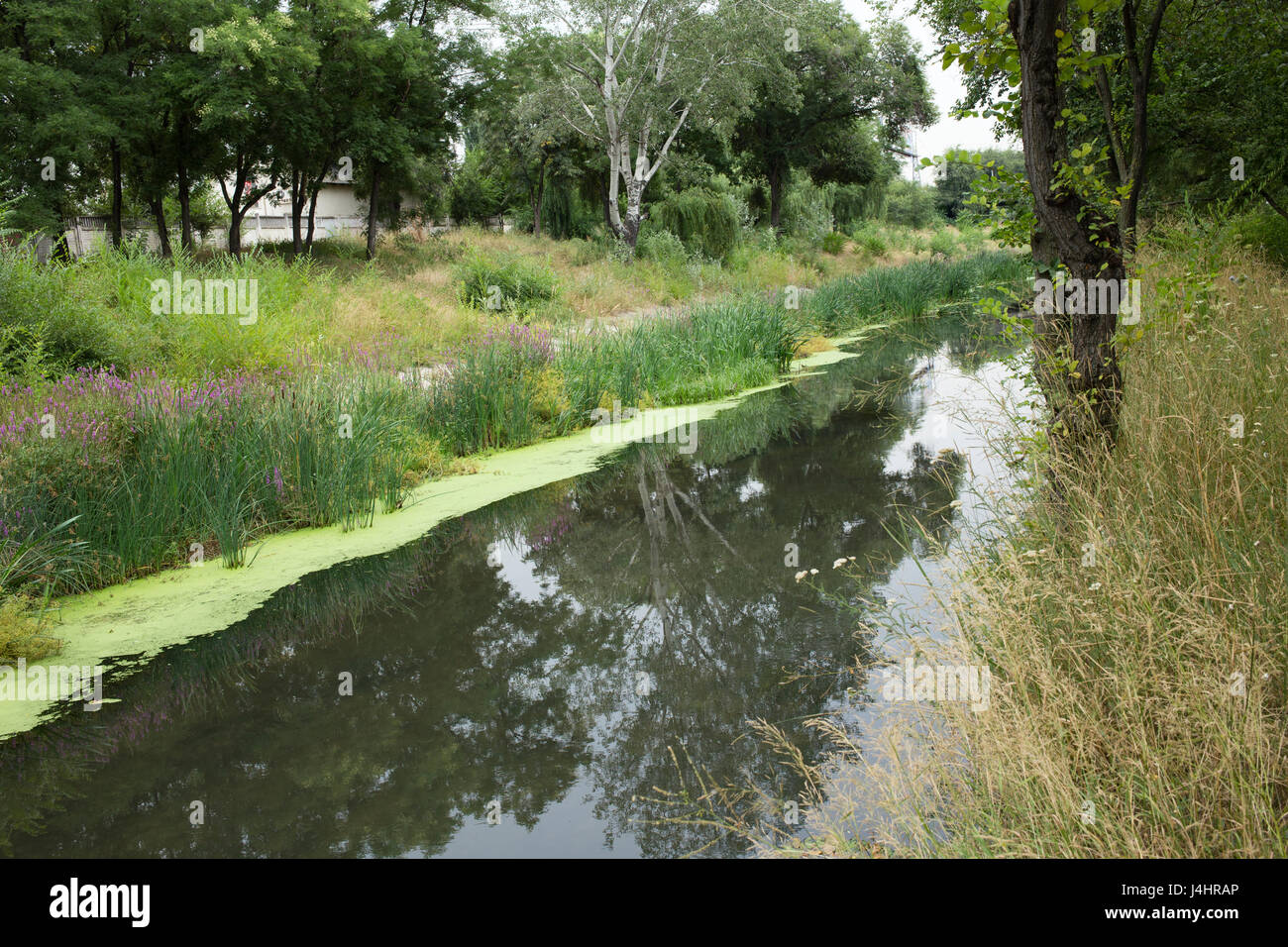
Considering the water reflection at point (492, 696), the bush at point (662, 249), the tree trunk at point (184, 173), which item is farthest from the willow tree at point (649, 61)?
the water reflection at point (492, 696)

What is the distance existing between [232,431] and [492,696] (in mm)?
3341

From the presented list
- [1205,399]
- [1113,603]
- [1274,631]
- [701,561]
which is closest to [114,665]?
[701,561]

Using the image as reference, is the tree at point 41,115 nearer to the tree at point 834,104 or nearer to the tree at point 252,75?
the tree at point 252,75

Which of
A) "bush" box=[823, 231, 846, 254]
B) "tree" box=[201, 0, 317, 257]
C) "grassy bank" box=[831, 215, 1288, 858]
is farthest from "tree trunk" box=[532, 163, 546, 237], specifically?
"grassy bank" box=[831, 215, 1288, 858]

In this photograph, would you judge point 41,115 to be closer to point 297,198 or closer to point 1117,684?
point 297,198

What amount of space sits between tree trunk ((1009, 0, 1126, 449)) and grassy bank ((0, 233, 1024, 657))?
4.79m

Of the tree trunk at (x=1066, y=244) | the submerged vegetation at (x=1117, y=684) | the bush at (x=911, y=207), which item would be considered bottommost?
the submerged vegetation at (x=1117, y=684)

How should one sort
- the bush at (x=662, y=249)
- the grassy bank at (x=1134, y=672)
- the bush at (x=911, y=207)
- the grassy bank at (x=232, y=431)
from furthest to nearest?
1. the bush at (x=911, y=207)
2. the bush at (x=662, y=249)
3. the grassy bank at (x=232, y=431)
4. the grassy bank at (x=1134, y=672)

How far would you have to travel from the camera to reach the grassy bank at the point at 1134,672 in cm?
223

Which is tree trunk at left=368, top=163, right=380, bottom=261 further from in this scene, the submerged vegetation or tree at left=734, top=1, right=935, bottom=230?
the submerged vegetation

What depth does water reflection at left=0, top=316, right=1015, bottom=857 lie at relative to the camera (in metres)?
3.10

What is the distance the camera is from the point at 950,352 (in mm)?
14789

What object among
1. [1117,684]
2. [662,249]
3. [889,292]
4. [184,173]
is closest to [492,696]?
[1117,684]

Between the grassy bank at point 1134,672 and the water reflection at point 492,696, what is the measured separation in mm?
757
